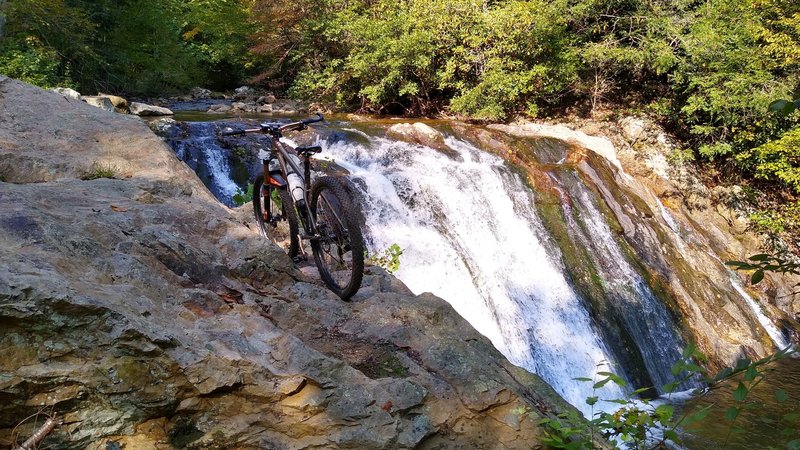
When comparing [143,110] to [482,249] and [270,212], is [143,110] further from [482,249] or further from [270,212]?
[270,212]

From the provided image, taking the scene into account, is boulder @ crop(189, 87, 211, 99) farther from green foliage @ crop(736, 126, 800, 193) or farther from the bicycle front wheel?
the bicycle front wheel

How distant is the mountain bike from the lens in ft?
11.4

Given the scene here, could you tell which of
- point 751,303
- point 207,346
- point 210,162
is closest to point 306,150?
point 207,346

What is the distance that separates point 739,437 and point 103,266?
5.89 metres

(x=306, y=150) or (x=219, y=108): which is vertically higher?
(x=219, y=108)

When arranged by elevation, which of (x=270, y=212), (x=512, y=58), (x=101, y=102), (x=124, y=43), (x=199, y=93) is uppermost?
(x=512, y=58)

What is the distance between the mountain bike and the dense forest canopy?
7.48 metres

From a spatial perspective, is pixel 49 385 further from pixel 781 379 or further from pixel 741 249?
pixel 741 249

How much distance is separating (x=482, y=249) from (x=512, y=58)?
7.65 metres

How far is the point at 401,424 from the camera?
2.41 meters

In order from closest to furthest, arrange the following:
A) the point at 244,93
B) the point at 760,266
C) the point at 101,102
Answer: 1. the point at 760,266
2. the point at 101,102
3. the point at 244,93

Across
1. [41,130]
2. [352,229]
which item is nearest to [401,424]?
[352,229]

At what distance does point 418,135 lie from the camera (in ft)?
33.3

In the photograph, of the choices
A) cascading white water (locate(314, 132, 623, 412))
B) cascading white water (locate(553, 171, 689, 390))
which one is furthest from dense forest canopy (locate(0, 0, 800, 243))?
cascading white water (locate(314, 132, 623, 412))
